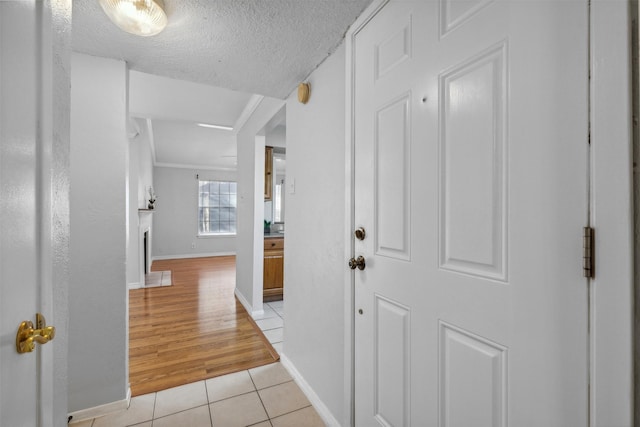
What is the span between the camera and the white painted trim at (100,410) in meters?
1.60

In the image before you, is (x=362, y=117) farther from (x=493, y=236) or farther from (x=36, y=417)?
(x=36, y=417)

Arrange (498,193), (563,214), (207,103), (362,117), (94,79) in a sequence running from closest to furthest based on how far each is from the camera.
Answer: (563,214)
(498,193)
(362,117)
(94,79)
(207,103)

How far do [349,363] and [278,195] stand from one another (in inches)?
230

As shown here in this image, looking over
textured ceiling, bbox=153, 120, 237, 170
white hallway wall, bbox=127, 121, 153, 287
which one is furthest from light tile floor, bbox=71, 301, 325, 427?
textured ceiling, bbox=153, 120, 237, 170

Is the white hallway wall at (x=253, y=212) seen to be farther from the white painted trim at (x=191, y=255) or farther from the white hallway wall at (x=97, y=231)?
the white painted trim at (x=191, y=255)

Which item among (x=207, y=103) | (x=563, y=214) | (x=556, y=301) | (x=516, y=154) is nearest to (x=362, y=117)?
(x=516, y=154)

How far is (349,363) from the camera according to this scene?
1.32m

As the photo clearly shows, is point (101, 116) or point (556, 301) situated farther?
point (101, 116)

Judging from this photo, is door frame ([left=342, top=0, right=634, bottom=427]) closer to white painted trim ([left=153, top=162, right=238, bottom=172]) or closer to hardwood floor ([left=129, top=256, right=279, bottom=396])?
hardwood floor ([left=129, top=256, right=279, bottom=396])

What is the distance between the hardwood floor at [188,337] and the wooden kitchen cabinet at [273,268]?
1.36 feet

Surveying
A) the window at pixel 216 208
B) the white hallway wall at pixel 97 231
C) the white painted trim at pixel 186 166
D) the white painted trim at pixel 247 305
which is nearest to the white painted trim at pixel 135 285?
the white painted trim at pixel 247 305

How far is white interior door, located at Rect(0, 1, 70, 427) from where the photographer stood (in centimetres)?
52

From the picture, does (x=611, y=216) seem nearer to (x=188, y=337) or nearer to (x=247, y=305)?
(x=188, y=337)

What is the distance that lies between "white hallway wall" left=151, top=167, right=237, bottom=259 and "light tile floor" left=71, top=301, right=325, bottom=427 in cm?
581
